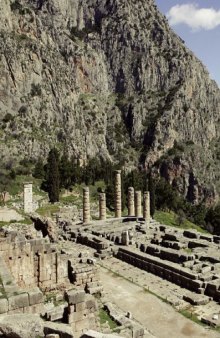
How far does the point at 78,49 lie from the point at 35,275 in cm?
13510

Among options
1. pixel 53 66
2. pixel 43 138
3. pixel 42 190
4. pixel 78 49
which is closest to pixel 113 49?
pixel 78 49

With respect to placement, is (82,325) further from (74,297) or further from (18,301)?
(18,301)

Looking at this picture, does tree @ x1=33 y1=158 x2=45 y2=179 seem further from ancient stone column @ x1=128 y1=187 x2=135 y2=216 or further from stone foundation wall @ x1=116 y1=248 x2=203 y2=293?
stone foundation wall @ x1=116 y1=248 x2=203 y2=293

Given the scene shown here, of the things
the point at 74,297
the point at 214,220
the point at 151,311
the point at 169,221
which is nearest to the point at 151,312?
the point at 151,311

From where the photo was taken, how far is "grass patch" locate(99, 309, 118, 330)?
1935 cm

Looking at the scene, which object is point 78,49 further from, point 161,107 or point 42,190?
point 42,190

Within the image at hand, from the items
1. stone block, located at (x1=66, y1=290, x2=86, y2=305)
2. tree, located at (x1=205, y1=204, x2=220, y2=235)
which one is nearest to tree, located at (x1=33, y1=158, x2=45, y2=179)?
tree, located at (x1=205, y1=204, x2=220, y2=235)

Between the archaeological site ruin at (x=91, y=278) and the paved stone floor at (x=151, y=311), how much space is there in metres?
0.27

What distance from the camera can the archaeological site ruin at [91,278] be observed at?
1348 cm

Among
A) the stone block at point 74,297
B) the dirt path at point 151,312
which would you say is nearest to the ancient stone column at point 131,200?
the dirt path at point 151,312

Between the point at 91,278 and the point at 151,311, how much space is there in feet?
13.5

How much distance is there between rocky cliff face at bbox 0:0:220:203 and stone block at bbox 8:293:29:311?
3226 inches

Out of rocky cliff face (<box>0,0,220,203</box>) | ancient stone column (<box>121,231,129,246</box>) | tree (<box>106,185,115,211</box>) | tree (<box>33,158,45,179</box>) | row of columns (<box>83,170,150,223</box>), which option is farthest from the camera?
rocky cliff face (<box>0,0,220,203</box>)

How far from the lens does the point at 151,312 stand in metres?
22.9
